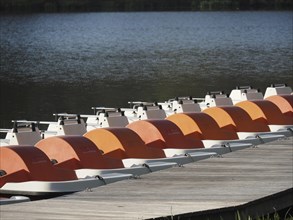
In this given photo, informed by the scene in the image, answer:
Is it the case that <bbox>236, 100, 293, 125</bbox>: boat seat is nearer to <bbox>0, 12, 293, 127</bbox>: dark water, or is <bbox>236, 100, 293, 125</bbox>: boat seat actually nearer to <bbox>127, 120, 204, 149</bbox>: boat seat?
<bbox>127, 120, 204, 149</bbox>: boat seat

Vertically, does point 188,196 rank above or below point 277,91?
above

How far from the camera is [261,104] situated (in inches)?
645

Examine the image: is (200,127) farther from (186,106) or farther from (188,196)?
(188,196)

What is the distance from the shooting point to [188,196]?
988 centimetres

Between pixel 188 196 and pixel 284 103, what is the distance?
7474mm

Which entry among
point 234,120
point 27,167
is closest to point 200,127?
point 234,120

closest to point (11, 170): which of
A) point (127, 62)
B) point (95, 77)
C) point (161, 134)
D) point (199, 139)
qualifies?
point (161, 134)

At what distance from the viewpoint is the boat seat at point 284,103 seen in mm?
16875

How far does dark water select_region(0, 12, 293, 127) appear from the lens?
30234mm

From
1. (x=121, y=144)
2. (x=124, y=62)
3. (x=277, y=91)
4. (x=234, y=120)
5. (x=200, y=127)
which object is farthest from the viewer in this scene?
(x=124, y=62)

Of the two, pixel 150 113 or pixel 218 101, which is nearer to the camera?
pixel 150 113

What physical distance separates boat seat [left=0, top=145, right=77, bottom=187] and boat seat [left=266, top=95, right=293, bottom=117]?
20.9 feet

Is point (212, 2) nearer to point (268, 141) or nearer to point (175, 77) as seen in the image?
point (175, 77)

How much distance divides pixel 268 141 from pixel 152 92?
16.9 m
